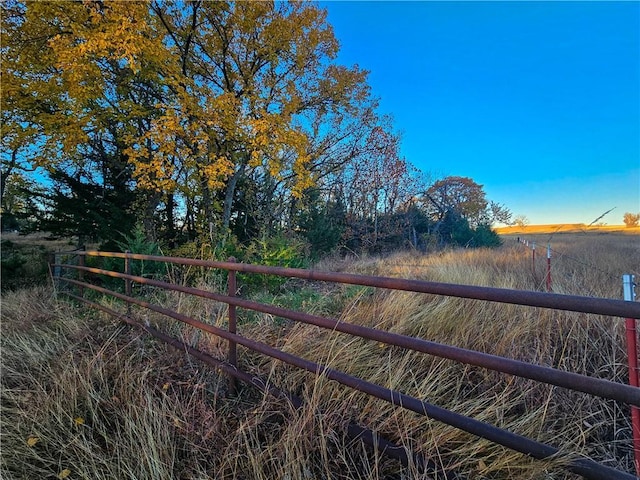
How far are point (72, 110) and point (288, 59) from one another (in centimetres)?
881

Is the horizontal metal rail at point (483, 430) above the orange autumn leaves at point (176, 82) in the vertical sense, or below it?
below

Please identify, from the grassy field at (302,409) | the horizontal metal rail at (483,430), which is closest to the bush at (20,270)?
the grassy field at (302,409)

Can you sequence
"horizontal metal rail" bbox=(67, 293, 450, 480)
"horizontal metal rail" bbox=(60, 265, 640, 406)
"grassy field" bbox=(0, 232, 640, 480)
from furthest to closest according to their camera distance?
"grassy field" bbox=(0, 232, 640, 480)
"horizontal metal rail" bbox=(67, 293, 450, 480)
"horizontal metal rail" bbox=(60, 265, 640, 406)

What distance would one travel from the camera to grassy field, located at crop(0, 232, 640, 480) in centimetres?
188

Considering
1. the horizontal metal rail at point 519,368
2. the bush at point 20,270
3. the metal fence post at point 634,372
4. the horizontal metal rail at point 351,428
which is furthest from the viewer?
the bush at point 20,270

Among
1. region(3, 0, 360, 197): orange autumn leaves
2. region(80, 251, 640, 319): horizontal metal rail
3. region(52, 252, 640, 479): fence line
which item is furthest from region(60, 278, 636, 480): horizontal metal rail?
region(3, 0, 360, 197): orange autumn leaves

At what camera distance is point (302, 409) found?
2117 mm

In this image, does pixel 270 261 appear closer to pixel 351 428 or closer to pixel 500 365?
pixel 351 428

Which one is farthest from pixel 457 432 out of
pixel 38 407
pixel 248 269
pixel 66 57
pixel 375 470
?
pixel 66 57

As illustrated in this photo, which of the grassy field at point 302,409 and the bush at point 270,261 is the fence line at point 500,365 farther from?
the bush at point 270,261

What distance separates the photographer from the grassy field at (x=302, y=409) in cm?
188

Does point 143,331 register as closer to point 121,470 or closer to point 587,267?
point 121,470

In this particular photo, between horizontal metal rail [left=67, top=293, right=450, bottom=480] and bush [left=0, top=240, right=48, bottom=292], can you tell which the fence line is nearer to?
horizontal metal rail [left=67, top=293, right=450, bottom=480]

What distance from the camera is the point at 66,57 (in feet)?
26.8
